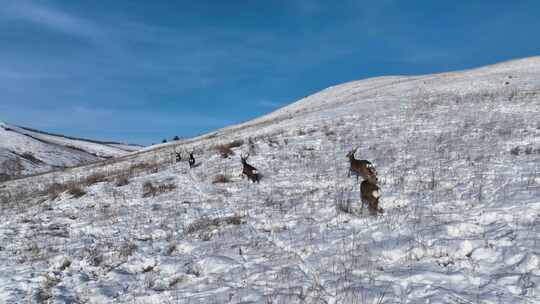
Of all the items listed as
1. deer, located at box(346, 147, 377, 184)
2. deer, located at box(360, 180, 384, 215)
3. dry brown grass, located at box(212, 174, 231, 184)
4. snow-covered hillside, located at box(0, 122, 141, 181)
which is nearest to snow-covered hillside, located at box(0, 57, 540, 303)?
dry brown grass, located at box(212, 174, 231, 184)

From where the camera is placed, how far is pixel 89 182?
1683 centimetres

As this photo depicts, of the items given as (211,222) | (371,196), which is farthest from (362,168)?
(211,222)

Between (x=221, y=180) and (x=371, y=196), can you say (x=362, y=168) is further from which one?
(x=221, y=180)

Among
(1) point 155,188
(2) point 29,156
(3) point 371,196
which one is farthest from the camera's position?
(2) point 29,156

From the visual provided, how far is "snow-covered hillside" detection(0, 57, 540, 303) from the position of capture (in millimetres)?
5277

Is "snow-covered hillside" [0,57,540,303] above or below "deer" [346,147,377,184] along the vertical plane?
below

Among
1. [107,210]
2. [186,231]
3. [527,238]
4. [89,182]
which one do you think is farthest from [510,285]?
[89,182]

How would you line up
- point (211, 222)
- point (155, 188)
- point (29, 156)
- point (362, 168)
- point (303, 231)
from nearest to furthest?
point (303, 231), point (211, 222), point (362, 168), point (155, 188), point (29, 156)

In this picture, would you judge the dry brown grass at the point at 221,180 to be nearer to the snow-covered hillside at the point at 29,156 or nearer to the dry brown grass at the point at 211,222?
the dry brown grass at the point at 211,222

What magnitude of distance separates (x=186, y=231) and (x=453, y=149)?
29.6 feet

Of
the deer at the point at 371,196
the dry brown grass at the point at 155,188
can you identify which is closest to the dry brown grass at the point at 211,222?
the deer at the point at 371,196

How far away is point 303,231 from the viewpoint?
7.54m

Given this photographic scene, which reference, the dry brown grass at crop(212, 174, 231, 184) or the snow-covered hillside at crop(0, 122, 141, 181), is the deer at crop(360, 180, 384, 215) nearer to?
the dry brown grass at crop(212, 174, 231, 184)

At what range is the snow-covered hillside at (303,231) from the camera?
17.3 ft
